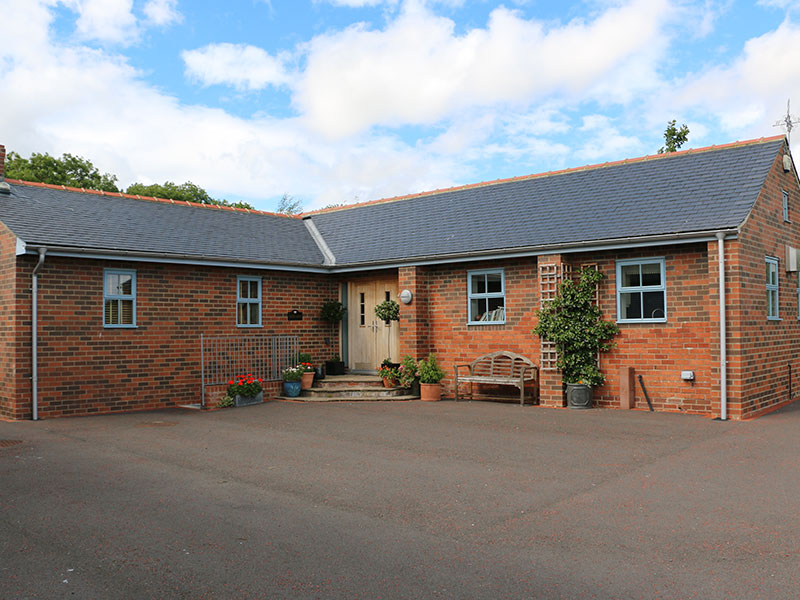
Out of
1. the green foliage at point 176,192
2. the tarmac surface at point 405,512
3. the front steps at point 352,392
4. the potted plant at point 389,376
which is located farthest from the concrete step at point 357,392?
the green foliage at point 176,192

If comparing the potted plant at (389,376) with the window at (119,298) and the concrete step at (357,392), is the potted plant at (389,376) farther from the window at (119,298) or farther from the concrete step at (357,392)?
the window at (119,298)

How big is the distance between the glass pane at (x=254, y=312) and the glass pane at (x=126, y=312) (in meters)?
2.83

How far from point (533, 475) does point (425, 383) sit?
724cm

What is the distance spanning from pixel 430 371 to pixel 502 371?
59.8 inches

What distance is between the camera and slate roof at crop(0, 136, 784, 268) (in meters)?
12.3

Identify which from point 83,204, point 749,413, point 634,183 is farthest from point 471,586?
point 83,204

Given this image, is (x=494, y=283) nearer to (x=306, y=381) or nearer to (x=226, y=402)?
(x=306, y=381)

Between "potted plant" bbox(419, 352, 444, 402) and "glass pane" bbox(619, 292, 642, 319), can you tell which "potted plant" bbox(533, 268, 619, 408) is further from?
"potted plant" bbox(419, 352, 444, 402)

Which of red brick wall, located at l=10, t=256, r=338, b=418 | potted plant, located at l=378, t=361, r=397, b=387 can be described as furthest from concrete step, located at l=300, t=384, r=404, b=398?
red brick wall, located at l=10, t=256, r=338, b=418

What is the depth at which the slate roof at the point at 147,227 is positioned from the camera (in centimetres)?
1265

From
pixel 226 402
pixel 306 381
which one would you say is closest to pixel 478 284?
pixel 306 381

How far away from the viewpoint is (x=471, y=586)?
4270 millimetres

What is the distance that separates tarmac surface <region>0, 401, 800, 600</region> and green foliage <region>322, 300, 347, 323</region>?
6308mm

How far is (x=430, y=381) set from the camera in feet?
47.8
